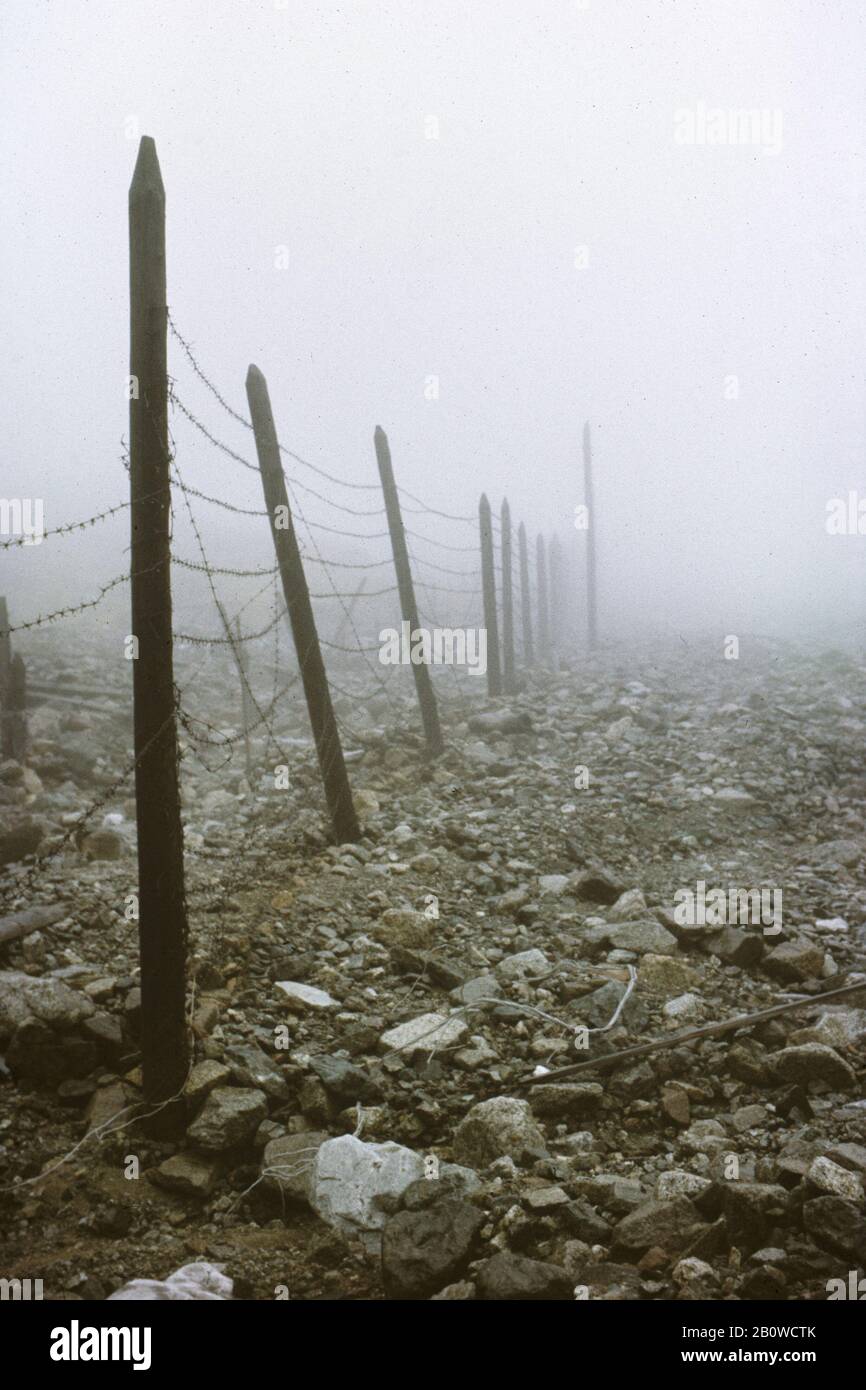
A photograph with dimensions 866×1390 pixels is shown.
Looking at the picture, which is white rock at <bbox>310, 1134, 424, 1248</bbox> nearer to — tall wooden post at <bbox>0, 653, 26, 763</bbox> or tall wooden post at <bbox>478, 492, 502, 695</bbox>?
tall wooden post at <bbox>0, 653, 26, 763</bbox>

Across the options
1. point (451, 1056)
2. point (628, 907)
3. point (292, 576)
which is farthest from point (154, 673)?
point (628, 907)

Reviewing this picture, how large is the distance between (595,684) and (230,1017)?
11979mm

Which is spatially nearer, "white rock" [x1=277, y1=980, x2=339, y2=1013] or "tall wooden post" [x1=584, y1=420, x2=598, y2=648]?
"white rock" [x1=277, y1=980, x2=339, y2=1013]

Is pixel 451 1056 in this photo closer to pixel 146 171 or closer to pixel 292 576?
pixel 292 576

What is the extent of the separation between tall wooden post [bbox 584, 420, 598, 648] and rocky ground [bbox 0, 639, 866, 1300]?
17.0 m

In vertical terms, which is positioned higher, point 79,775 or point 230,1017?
point 79,775

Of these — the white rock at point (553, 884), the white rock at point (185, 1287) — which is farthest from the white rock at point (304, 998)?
the white rock at point (553, 884)

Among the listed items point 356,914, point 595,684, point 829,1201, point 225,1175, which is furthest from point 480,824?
point 595,684

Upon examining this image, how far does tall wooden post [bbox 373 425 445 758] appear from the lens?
31.4 feet

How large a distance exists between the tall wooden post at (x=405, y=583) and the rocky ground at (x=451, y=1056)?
5.54 ft

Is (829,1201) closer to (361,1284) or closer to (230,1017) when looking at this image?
(361,1284)

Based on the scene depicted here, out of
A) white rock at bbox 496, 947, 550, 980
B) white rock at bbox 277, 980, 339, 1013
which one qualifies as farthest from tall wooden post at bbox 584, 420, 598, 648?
white rock at bbox 277, 980, 339, 1013

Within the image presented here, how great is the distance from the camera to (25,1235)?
3.05 metres
